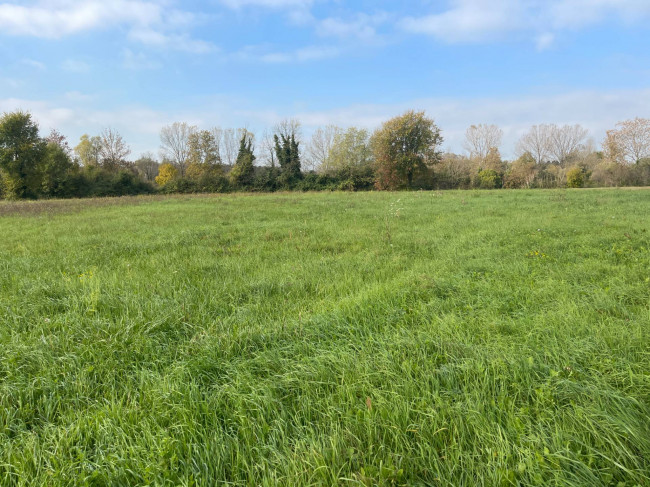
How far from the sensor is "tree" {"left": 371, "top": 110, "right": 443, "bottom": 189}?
33.7 meters

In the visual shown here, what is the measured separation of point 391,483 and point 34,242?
10.1m

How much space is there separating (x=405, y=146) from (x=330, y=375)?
35.6 meters

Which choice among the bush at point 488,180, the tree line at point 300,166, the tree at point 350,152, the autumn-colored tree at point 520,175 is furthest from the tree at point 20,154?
the autumn-colored tree at point 520,175

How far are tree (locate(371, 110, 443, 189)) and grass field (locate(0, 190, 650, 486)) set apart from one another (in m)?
30.9

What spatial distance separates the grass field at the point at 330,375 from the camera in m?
1.59

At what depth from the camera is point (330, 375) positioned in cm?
232

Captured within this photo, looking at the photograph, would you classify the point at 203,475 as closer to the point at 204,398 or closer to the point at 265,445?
the point at 265,445

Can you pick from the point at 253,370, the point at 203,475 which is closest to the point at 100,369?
the point at 253,370

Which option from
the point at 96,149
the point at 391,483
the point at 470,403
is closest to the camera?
the point at 391,483

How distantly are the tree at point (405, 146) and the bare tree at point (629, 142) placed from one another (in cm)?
2845

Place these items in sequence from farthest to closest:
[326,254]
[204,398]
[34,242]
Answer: [34,242], [326,254], [204,398]

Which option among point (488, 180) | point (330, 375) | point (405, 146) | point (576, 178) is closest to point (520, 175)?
point (488, 180)

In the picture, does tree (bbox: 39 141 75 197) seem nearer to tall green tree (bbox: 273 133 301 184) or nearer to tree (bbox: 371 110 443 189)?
tall green tree (bbox: 273 133 301 184)

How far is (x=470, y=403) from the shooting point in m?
1.87
